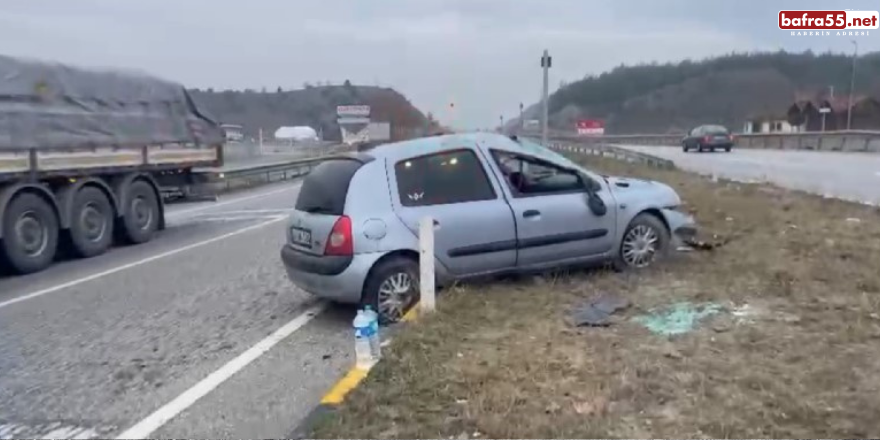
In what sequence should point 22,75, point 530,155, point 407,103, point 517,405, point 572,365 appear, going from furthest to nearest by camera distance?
point 407,103, point 22,75, point 530,155, point 572,365, point 517,405

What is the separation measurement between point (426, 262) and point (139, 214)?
27.5 ft

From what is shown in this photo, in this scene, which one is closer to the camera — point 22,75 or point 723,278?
point 723,278

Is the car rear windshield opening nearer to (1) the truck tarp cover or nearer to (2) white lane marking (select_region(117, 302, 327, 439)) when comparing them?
(2) white lane marking (select_region(117, 302, 327, 439))

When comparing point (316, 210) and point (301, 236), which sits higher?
point (316, 210)

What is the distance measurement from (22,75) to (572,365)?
31.4 feet

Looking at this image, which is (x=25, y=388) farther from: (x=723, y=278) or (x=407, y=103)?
(x=407, y=103)

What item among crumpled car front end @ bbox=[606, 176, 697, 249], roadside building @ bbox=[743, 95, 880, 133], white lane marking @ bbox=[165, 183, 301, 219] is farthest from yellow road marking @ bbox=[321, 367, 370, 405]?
roadside building @ bbox=[743, 95, 880, 133]

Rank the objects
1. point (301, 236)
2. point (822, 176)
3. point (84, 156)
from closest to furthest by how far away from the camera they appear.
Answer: point (301, 236) < point (84, 156) < point (822, 176)

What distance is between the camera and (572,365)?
14.6ft

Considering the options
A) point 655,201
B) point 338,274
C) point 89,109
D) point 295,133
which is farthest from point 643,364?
point 295,133

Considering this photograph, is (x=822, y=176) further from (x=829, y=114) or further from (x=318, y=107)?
(x=829, y=114)

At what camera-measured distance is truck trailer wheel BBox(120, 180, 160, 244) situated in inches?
470

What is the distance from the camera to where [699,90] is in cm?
9525

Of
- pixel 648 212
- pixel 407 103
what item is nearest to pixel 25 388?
pixel 648 212
